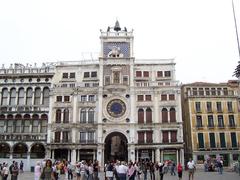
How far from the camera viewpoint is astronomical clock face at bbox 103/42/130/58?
57656 mm

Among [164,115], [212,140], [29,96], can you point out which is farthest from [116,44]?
[212,140]

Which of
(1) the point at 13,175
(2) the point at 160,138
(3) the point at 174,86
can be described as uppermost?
(3) the point at 174,86

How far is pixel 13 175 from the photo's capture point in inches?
843

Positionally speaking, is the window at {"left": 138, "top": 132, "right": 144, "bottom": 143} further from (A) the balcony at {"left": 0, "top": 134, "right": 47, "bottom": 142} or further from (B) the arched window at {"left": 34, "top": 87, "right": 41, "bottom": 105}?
(B) the arched window at {"left": 34, "top": 87, "right": 41, "bottom": 105}

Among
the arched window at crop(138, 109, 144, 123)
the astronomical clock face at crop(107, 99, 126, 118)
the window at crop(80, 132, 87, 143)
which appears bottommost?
the window at crop(80, 132, 87, 143)

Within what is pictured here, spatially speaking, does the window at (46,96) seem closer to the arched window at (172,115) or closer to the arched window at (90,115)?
the arched window at (90,115)

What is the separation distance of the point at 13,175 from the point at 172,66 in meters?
41.3

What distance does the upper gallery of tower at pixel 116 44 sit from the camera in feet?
189

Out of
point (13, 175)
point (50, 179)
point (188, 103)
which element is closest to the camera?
point (50, 179)

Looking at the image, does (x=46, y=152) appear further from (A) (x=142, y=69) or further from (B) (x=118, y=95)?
(A) (x=142, y=69)

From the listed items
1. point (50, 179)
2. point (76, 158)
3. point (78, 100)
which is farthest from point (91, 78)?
point (50, 179)

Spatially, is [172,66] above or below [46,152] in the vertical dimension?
above

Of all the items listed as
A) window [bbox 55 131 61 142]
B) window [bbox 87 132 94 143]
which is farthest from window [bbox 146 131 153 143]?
window [bbox 55 131 61 142]

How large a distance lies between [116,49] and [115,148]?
19.7m
